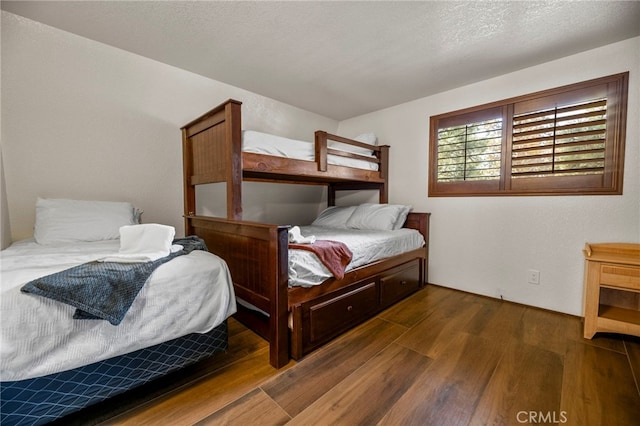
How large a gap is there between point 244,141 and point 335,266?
110 centimetres

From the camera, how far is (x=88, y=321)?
0.97m

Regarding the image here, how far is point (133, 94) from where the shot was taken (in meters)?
2.17

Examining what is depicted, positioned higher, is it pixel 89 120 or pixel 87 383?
pixel 89 120

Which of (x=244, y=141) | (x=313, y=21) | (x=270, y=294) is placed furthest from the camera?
(x=244, y=141)

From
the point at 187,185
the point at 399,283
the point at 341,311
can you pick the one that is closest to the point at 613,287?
the point at 399,283

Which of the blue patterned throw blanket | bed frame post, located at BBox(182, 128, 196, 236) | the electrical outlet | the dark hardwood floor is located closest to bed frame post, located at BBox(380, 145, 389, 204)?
the electrical outlet

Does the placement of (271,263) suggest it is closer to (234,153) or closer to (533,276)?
(234,153)

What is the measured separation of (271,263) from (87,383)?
0.86 metres

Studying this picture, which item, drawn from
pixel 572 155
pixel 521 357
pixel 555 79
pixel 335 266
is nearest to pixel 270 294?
pixel 335 266

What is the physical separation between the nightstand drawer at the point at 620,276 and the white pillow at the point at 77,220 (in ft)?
11.0

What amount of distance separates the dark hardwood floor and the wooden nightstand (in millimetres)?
122

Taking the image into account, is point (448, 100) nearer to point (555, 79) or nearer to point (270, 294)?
point (555, 79)

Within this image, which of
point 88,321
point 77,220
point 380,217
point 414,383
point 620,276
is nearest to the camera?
point 88,321

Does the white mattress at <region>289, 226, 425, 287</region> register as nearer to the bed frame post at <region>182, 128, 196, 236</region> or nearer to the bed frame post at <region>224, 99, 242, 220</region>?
the bed frame post at <region>224, 99, 242, 220</region>
